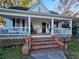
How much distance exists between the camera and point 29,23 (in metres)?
20.4

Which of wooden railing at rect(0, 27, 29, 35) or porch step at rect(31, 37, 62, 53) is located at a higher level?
wooden railing at rect(0, 27, 29, 35)

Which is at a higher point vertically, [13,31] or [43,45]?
[13,31]

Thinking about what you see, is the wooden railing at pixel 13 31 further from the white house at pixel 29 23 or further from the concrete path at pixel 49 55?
the concrete path at pixel 49 55

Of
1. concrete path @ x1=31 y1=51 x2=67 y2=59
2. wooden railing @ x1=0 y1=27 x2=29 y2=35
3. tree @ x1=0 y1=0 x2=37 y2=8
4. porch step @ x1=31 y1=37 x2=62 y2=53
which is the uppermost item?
tree @ x1=0 y1=0 x2=37 y2=8

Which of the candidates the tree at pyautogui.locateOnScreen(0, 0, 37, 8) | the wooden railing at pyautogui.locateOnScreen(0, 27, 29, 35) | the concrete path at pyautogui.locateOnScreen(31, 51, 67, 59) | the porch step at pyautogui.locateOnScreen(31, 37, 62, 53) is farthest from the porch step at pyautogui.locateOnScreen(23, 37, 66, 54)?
the tree at pyautogui.locateOnScreen(0, 0, 37, 8)

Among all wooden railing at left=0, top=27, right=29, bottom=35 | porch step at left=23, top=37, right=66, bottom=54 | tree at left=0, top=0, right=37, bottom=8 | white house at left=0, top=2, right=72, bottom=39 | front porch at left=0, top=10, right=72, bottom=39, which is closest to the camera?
porch step at left=23, top=37, right=66, bottom=54

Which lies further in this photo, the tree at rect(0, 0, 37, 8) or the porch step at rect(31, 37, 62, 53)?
the tree at rect(0, 0, 37, 8)

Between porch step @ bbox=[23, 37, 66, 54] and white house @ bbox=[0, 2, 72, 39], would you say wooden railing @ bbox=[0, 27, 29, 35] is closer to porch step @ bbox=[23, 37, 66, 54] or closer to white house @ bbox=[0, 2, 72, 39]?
white house @ bbox=[0, 2, 72, 39]

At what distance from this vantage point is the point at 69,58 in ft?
47.4

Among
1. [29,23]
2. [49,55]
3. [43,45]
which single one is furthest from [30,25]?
[49,55]

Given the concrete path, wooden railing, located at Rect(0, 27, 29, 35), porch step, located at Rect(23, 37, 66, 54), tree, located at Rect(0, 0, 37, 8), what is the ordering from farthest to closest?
tree, located at Rect(0, 0, 37, 8) → wooden railing, located at Rect(0, 27, 29, 35) → porch step, located at Rect(23, 37, 66, 54) → the concrete path

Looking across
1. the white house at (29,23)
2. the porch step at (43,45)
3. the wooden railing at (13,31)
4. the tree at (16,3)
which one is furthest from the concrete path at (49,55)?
the tree at (16,3)

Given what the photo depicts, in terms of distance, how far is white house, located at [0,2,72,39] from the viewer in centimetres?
1958

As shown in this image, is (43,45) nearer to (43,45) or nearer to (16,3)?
(43,45)
